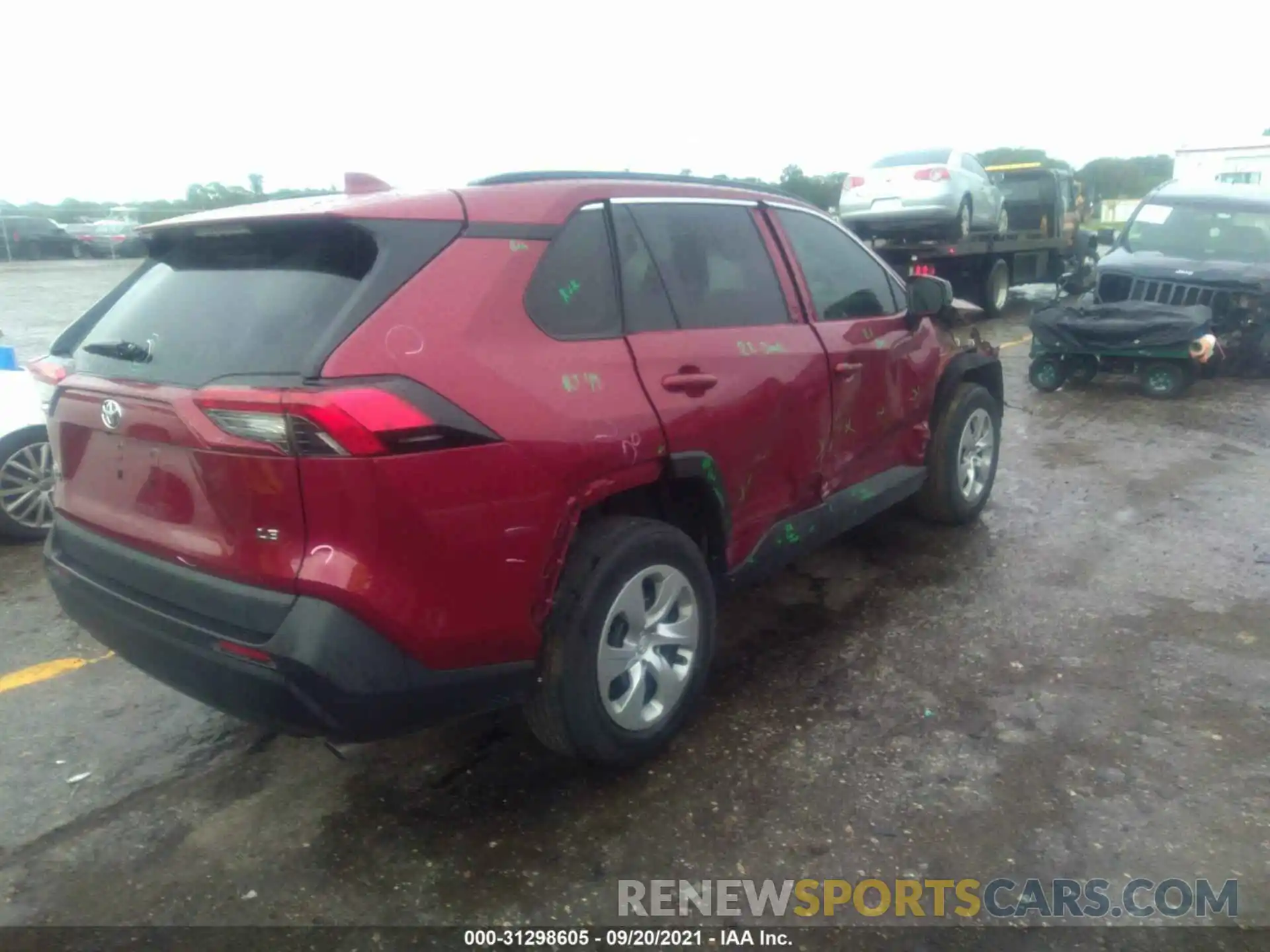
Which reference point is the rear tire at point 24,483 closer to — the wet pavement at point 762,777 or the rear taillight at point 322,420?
the wet pavement at point 762,777

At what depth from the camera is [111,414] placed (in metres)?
2.68

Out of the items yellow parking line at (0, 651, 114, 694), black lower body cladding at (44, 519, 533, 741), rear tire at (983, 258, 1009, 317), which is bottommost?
rear tire at (983, 258, 1009, 317)

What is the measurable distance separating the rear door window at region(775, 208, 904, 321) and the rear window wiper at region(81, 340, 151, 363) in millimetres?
2448

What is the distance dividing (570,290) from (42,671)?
2.76 metres

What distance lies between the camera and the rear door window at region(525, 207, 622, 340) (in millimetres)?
2828

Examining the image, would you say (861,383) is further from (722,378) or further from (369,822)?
(369,822)

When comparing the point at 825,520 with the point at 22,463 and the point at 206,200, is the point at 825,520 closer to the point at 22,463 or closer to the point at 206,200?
the point at 22,463

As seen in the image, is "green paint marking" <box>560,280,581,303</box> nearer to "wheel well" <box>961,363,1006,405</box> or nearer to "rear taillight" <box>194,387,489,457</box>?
"rear taillight" <box>194,387,489,457</box>

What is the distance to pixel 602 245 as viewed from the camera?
311 centimetres

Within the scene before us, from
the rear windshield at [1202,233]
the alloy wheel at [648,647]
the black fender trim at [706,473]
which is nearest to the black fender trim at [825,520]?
the black fender trim at [706,473]

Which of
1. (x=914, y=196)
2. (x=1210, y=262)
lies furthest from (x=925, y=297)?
(x=914, y=196)

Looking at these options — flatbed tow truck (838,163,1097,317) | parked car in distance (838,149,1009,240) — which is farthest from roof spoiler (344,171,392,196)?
parked car in distance (838,149,1009,240)

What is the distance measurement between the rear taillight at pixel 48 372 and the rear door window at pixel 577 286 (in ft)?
4.79

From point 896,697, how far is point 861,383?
1.33m
